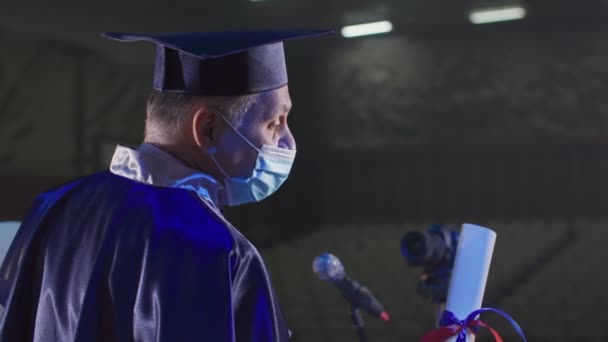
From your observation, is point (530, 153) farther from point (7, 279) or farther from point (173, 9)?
point (7, 279)

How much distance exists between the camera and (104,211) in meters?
0.94

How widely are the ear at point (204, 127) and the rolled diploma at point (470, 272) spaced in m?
0.37

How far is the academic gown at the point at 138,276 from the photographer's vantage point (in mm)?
839

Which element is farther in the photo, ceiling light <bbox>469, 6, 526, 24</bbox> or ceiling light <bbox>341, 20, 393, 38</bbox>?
ceiling light <bbox>341, 20, 393, 38</bbox>

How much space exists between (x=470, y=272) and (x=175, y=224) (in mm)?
422

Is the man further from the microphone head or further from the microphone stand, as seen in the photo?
the microphone stand

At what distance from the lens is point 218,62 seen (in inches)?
40.3

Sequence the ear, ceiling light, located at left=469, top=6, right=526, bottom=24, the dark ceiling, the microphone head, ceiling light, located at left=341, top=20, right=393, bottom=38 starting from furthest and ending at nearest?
ceiling light, located at left=341, top=20, right=393, bottom=38, ceiling light, located at left=469, top=6, right=526, bottom=24, the dark ceiling, the microphone head, the ear

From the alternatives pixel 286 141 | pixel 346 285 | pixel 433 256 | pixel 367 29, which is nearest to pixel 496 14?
pixel 367 29

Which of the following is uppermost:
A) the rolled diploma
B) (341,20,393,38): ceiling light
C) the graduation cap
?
(341,20,393,38): ceiling light

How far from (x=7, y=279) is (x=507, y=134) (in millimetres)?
10597

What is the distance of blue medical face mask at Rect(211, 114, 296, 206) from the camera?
1.04 m

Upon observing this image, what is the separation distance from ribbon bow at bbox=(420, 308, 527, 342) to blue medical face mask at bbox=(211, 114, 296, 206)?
31cm

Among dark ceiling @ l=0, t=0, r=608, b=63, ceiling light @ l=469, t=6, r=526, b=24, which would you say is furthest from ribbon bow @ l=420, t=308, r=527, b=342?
ceiling light @ l=469, t=6, r=526, b=24
